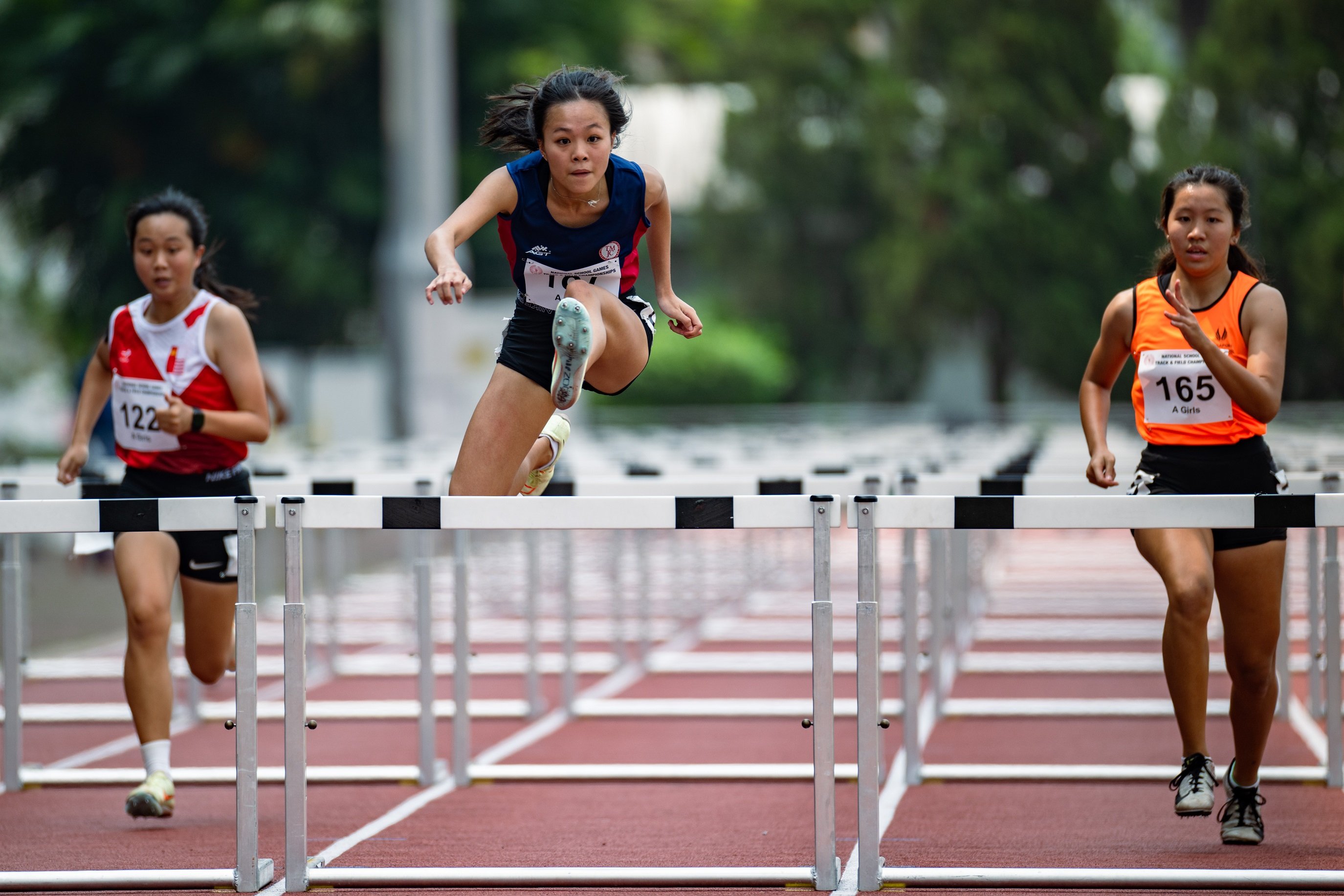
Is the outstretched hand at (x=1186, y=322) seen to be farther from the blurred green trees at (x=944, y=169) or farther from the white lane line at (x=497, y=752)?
the blurred green trees at (x=944, y=169)

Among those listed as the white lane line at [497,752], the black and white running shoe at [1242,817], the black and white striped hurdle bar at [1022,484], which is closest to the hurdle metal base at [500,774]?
the white lane line at [497,752]

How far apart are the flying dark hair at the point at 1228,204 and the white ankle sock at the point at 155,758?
340cm

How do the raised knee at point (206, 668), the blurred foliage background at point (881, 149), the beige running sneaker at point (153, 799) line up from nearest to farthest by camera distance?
the beige running sneaker at point (153, 799)
the raised knee at point (206, 668)
the blurred foliage background at point (881, 149)

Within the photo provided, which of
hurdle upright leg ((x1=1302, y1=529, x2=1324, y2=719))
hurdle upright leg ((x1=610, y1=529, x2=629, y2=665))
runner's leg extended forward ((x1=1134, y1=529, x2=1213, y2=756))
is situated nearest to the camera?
runner's leg extended forward ((x1=1134, y1=529, x2=1213, y2=756))

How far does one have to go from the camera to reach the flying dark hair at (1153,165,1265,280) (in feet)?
16.2

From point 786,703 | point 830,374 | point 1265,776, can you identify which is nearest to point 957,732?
point 786,703

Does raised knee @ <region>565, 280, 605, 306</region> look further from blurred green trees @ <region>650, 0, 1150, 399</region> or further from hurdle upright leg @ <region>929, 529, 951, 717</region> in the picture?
blurred green trees @ <region>650, 0, 1150, 399</region>

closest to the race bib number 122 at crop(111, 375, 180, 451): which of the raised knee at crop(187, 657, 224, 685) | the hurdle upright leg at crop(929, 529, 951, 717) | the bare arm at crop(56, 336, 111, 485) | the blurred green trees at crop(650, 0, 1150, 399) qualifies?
the bare arm at crop(56, 336, 111, 485)

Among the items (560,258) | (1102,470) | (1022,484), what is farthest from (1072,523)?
(560,258)

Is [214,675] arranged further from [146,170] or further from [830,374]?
[830,374]

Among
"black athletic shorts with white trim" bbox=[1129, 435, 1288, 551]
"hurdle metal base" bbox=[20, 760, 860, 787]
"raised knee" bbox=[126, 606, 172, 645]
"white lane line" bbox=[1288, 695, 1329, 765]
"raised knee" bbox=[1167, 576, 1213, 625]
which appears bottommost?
"white lane line" bbox=[1288, 695, 1329, 765]

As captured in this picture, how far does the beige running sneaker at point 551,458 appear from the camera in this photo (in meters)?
5.36

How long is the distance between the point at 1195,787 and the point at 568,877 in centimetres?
175

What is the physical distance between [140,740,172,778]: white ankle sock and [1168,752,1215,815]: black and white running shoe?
3.05m
